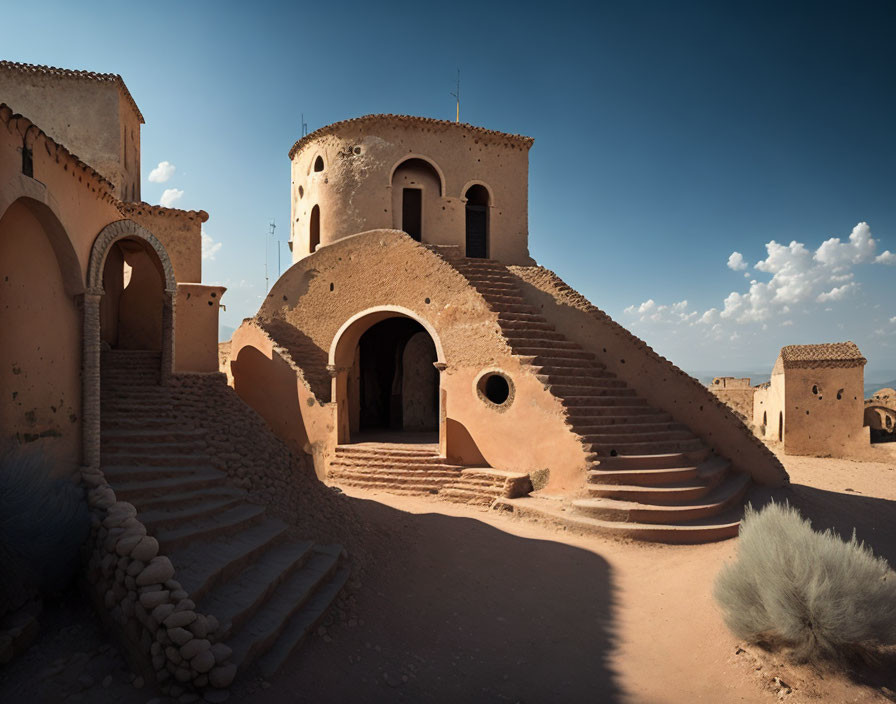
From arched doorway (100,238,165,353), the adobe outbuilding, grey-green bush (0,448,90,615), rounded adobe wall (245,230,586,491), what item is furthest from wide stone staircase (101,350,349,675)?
the adobe outbuilding

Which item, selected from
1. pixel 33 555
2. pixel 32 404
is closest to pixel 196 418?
pixel 32 404

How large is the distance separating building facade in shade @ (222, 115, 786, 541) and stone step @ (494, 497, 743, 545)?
0.19 ft

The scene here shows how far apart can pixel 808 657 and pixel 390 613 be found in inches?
154

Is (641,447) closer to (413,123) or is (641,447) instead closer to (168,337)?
(168,337)

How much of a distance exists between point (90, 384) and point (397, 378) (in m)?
11.2

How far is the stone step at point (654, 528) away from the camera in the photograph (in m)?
8.43

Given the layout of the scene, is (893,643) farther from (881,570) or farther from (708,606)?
(708,606)

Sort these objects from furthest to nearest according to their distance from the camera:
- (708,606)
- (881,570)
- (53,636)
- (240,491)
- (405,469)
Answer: (405,469)
(240,491)
(708,606)
(881,570)
(53,636)

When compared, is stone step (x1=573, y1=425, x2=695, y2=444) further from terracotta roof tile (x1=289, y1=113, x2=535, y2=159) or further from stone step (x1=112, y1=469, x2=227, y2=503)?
terracotta roof tile (x1=289, y1=113, x2=535, y2=159)

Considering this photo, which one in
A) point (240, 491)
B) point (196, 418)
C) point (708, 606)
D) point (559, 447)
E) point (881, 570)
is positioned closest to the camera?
point (881, 570)

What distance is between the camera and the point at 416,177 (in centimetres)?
1670

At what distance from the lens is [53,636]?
433cm

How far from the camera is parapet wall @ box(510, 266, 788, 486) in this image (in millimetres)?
11117

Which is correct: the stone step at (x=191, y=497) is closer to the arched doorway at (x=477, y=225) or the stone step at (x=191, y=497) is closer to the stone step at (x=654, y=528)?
the stone step at (x=654, y=528)
